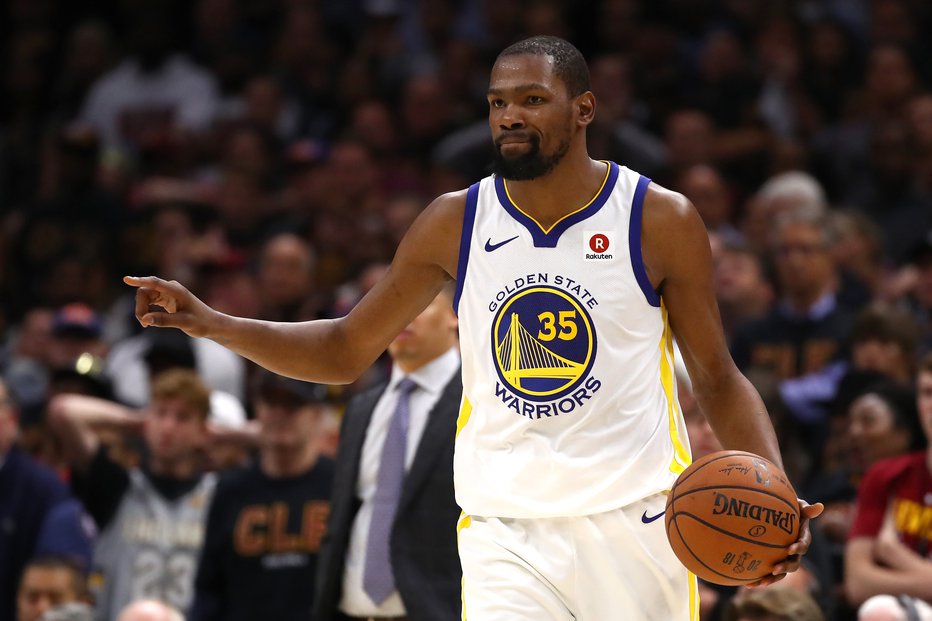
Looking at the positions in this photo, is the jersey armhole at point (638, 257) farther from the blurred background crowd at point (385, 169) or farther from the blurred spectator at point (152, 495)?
the blurred spectator at point (152, 495)

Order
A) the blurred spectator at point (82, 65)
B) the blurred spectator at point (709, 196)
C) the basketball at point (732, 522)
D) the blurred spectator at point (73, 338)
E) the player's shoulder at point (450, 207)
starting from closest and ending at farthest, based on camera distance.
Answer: the basketball at point (732, 522) < the player's shoulder at point (450, 207) < the blurred spectator at point (73, 338) < the blurred spectator at point (709, 196) < the blurred spectator at point (82, 65)

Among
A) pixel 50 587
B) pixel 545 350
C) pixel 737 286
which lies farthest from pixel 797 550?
pixel 737 286

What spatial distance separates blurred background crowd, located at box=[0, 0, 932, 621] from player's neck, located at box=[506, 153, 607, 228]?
121 inches

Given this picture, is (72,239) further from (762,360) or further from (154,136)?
(762,360)

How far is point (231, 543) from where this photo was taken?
695 centimetres

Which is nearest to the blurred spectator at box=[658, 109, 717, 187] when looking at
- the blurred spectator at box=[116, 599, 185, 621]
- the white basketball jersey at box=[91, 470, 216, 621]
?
the white basketball jersey at box=[91, 470, 216, 621]

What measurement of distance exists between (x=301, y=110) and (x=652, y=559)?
881 centimetres

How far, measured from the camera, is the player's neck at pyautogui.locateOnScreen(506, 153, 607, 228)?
4.24 m

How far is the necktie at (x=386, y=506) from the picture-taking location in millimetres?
5785

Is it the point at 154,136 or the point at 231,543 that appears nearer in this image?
the point at 231,543

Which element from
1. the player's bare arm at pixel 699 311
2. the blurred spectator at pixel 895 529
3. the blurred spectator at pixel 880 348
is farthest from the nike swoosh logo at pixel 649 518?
the blurred spectator at pixel 880 348

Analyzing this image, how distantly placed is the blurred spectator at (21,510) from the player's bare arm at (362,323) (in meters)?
3.41

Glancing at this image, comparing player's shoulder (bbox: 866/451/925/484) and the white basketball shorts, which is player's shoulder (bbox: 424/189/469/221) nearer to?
the white basketball shorts

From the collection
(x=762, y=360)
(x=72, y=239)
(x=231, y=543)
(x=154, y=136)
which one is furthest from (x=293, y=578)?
(x=154, y=136)
